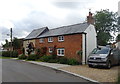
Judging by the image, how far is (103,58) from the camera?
17531 mm

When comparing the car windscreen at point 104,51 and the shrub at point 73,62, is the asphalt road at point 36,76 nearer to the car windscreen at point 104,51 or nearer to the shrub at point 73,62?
the car windscreen at point 104,51

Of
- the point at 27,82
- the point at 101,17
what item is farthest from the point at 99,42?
the point at 27,82

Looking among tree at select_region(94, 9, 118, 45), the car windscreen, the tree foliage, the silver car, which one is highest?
tree at select_region(94, 9, 118, 45)

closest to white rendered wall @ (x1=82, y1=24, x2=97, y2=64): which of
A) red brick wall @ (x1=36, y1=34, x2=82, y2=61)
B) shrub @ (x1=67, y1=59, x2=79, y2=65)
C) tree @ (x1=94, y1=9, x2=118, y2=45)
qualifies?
red brick wall @ (x1=36, y1=34, x2=82, y2=61)

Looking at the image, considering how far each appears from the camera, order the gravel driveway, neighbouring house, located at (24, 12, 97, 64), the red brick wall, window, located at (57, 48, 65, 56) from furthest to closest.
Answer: window, located at (57, 48, 65, 56)
the red brick wall
neighbouring house, located at (24, 12, 97, 64)
the gravel driveway

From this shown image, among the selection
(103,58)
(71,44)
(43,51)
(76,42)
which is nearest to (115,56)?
(103,58)

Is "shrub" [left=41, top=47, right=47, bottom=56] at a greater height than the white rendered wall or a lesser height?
lesser

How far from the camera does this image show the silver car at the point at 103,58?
17.5m

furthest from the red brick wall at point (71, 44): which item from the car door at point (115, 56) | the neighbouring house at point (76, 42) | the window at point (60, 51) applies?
the car door at point (115, 56)

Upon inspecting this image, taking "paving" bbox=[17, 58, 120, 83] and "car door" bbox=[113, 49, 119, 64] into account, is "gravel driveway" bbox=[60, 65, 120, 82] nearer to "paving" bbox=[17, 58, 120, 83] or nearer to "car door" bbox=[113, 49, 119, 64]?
"paving" bbox=[17, 58, 120, 83]

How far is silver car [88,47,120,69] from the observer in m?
17.5

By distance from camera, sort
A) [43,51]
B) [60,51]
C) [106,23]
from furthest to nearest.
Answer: [106,23]
[43,51]
[60,51]

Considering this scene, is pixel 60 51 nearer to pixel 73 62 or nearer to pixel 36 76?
pixel 73 62

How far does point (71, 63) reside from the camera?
21.5 m
